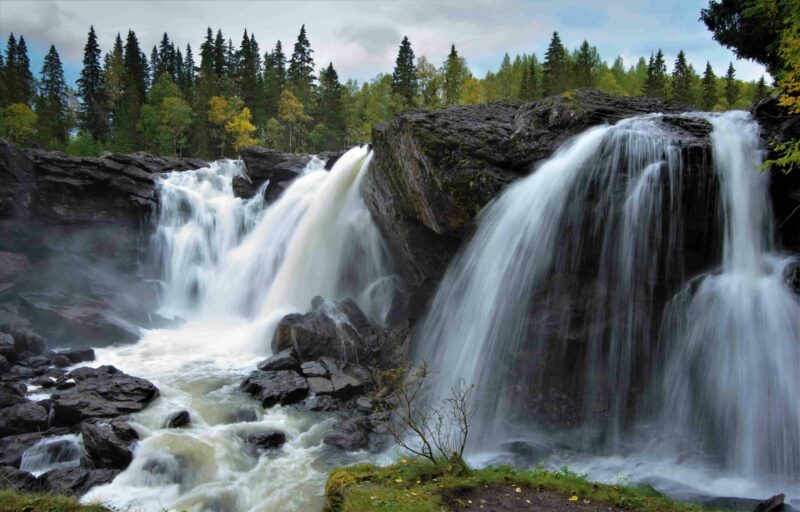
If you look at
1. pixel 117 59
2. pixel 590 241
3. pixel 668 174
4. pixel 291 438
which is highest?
pixel 117 59

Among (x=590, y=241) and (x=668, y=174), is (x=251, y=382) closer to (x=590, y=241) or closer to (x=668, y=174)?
(x=590, y=241)

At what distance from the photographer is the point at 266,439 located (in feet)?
39.7

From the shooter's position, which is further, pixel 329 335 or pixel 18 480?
pixel 329 335

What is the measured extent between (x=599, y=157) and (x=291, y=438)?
10.5 metres

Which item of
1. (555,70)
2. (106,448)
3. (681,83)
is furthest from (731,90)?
(106,448)

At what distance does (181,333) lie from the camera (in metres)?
21.9

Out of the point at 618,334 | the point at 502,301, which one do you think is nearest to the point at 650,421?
the point at 618,334

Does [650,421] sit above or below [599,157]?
below

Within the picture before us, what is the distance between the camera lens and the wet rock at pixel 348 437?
39.9ft

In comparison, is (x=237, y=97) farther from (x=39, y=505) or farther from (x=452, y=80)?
(x=39, y=505)

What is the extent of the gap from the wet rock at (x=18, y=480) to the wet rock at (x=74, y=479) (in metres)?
0.15

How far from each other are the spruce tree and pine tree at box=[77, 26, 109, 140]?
1421 inches

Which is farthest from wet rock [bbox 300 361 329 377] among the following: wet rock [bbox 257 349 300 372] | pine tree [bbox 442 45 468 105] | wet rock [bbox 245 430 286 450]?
pine tree [bbox 442 45 468 105]

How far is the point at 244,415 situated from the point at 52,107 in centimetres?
5959
